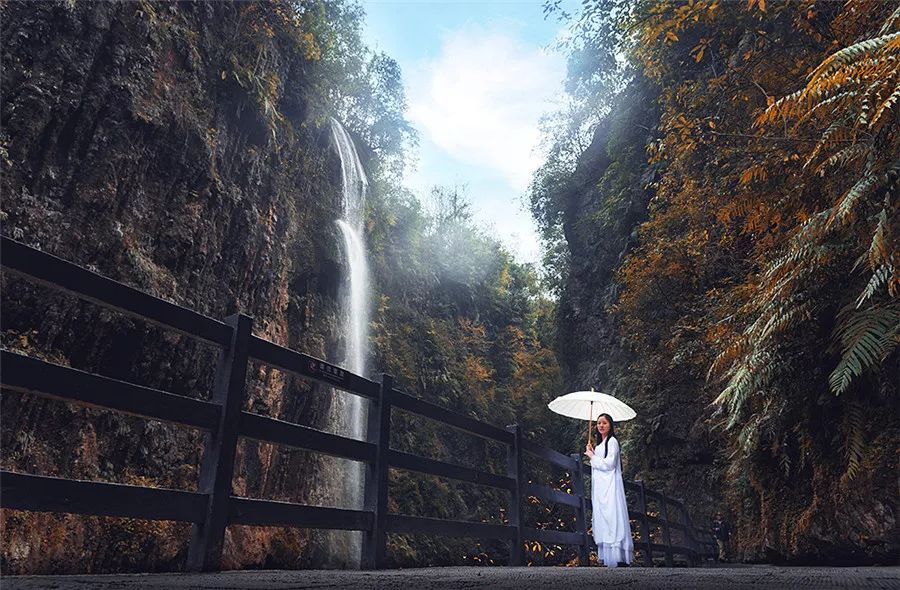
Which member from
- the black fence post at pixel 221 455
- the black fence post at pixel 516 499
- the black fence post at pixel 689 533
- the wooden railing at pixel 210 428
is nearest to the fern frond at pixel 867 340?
the black fence post at pixel 516 499

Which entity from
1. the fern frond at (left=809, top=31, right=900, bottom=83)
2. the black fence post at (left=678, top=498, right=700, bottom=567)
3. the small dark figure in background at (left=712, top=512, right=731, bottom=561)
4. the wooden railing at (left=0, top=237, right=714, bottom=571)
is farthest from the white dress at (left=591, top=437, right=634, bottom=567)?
the small dark figure in background at (left=712, top=512, right=731, bottom=561)

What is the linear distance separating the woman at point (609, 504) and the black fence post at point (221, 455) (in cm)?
510

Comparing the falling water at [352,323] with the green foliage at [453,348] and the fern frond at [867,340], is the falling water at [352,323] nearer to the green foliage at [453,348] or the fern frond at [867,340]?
the green foliage at [453,348]

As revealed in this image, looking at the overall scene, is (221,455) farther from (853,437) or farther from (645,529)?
(645,529)

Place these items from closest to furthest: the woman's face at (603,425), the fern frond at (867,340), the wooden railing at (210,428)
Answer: the wooden railing at (210,428)
the fern frond at (867,340)
the woman's face at (603,425)

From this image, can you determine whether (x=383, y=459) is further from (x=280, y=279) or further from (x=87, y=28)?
(x=280, y=279)

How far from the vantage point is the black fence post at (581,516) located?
8195 millimetres

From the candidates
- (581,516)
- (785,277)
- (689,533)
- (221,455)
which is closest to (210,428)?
(221,455)

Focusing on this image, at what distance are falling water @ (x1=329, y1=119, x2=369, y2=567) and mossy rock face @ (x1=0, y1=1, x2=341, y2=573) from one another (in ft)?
5.87

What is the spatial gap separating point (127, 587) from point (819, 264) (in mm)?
7194

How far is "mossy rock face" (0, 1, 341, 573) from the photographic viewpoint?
32.0ft

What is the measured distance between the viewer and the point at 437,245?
33.1m

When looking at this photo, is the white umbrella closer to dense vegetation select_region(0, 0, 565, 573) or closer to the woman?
the woman

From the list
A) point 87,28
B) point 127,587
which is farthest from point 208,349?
point 127,587
